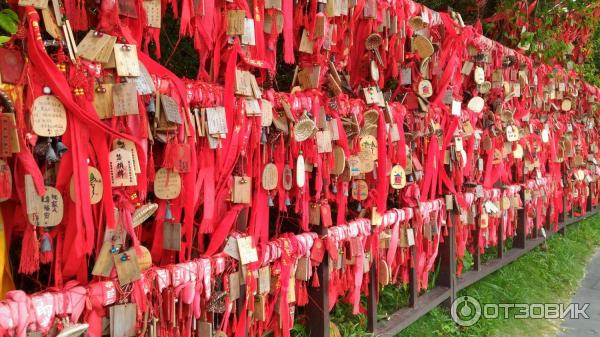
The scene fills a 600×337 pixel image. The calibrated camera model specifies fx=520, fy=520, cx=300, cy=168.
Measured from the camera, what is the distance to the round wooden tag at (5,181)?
3.55 feet

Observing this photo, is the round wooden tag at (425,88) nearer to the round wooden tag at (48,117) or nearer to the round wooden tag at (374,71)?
the round wooden tag at (374,71)

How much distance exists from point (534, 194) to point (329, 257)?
10.1ft

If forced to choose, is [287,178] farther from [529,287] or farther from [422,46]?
[529,287]

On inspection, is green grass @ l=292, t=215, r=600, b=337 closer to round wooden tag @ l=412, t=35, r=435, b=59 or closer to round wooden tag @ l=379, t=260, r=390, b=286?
round wooden tag @ l=379, t=260, r=390, b=286

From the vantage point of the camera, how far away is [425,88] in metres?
2.95

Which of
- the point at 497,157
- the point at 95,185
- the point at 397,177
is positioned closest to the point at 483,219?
the point at 497,157

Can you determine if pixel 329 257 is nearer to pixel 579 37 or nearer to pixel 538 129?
pixel 538 129

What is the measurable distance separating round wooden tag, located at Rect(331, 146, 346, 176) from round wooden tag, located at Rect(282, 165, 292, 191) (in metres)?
0.29

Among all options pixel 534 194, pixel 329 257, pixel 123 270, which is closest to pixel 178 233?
pixel 123 270

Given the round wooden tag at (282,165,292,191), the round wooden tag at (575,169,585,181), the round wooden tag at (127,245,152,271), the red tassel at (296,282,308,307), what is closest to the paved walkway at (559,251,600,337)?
the round wooden tag at (575,169,585,181)

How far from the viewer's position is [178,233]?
1.51 meters

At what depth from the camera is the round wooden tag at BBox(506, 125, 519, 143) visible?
389 centimetres

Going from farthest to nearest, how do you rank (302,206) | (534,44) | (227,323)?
(534,44) → (302,206) → (227,323)

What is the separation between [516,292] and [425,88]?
2176mm
